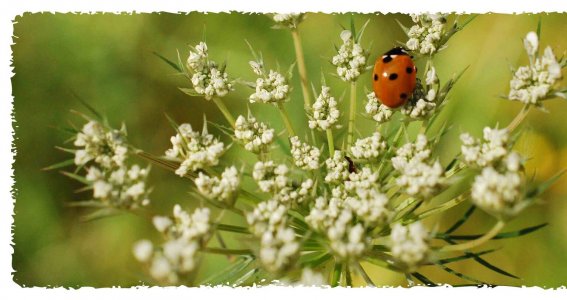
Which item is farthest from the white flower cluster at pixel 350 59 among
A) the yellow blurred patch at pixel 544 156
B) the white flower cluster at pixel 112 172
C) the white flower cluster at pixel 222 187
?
the yellow blurred patch at pixel 544 156

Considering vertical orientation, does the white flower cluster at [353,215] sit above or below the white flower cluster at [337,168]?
below

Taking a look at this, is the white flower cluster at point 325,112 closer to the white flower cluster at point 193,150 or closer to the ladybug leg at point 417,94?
the ladybug leg at point 417,94

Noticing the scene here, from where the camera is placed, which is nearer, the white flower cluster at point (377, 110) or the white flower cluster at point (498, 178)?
the white flower cluster at point (498, 178)

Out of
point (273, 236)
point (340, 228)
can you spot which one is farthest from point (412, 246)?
point (273, 236)

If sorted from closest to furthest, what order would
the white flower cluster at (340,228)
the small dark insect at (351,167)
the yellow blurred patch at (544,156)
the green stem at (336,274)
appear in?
1. the white flower cluster at (340,228)
2. the green stem at (336,274)
3. the small dark insect at (351,167)
4. the yellow blurred patch at (544,156)

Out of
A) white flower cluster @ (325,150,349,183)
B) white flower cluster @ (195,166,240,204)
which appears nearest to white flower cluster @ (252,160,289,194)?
white flower cluster @ (195,166,240,204)

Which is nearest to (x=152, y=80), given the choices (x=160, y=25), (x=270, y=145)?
(x=160, y=25)

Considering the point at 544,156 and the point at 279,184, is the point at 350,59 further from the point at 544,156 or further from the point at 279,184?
the point at 544,156
